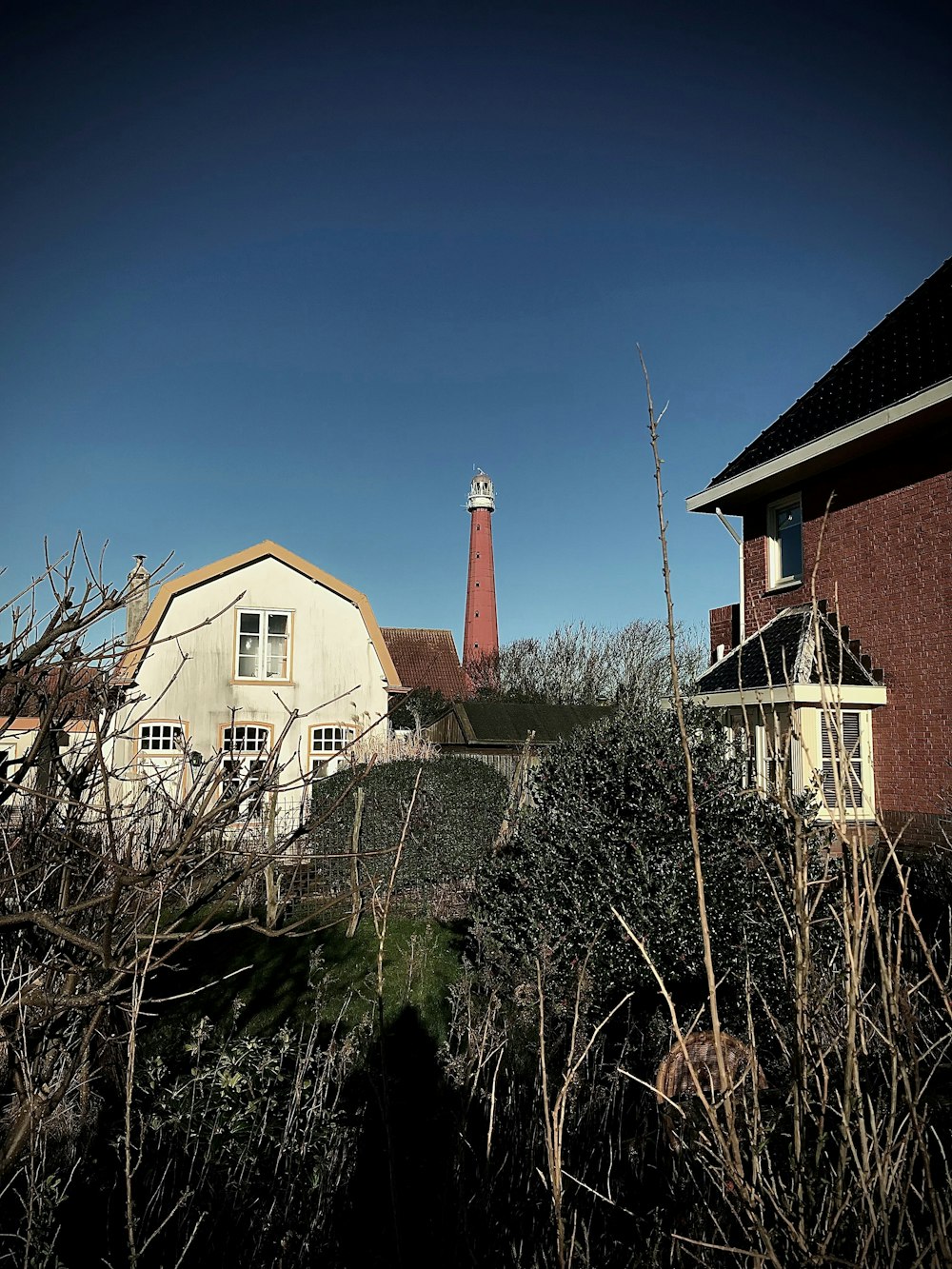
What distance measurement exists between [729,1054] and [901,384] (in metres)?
9.52

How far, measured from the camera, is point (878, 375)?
1270 cm

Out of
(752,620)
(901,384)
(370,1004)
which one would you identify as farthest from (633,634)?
(370,1004)

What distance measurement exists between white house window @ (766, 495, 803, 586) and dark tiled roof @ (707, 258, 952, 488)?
0.84 metres

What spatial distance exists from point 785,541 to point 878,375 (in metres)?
2.71

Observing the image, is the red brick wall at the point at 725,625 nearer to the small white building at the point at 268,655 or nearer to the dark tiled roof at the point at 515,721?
the dark tiled roof at the point at 515,721

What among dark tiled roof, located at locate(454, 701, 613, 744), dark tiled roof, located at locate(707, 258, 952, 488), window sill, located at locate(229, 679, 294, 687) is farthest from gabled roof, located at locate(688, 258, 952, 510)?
window sill, located at locate(229, 679, 294, 687)

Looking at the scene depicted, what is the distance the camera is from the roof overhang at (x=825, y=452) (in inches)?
429

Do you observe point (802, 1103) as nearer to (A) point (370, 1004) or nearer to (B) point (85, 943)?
(B) point (85, 943)

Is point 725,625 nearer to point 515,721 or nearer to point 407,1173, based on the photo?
point 515,721

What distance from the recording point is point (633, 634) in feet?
118

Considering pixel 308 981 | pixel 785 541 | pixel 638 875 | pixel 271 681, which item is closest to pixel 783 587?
pixel 785 541

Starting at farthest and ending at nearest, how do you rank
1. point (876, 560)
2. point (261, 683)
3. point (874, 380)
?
point (261, 683), point (874, 380), point (876, 560)

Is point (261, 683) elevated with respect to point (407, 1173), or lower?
elevated

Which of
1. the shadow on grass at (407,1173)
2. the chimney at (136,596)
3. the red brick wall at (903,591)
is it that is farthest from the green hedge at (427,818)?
the shadow on grass at (407,1173)
